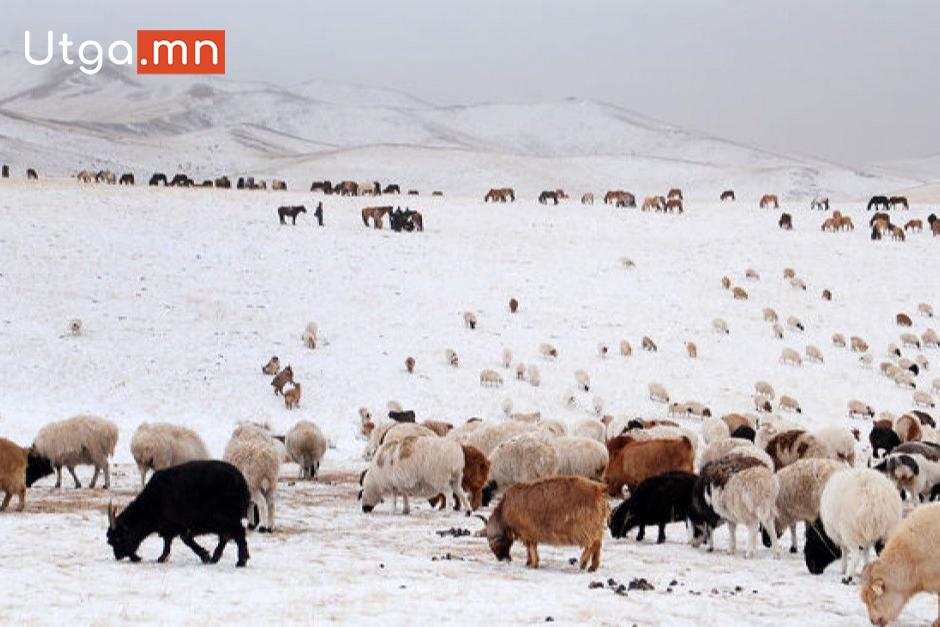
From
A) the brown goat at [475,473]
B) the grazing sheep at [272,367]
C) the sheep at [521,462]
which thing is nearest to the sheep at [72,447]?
the brown goat at [475,473]

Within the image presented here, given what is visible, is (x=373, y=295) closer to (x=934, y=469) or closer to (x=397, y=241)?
(x=397, y=241)

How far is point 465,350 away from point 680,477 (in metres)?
21.2

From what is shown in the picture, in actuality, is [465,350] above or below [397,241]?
below

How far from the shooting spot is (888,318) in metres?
42.4

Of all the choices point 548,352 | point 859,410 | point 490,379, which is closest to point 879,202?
point 859,410

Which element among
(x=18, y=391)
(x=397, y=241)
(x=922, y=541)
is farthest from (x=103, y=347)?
(x=922, y=541)

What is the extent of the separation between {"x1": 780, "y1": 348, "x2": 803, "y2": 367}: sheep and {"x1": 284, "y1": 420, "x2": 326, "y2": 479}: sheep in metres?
20.4

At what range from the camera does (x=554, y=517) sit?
1196cm

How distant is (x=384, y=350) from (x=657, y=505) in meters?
21.2

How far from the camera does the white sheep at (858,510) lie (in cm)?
1134

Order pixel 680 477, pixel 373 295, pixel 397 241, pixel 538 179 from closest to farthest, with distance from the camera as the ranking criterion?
pixel 680 477
pixel 373 295
pixel 397 241
pixel 538 179

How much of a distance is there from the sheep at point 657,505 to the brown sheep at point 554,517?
2579mm

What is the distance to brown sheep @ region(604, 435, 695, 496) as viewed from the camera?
17.9m

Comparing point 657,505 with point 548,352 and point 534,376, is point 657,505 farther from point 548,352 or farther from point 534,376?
point 548,352
